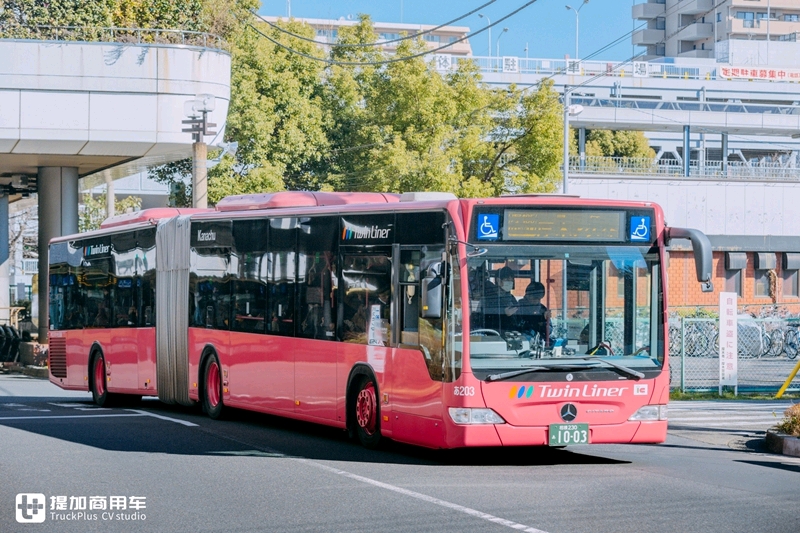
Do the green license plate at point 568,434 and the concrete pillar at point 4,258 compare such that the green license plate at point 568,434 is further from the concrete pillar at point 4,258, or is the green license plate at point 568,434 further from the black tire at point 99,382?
the concrete pillar at point 4,258

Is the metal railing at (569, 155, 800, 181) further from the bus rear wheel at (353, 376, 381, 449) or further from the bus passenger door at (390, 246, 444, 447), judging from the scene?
the bus passenger door at (390, 246, 444, 447)

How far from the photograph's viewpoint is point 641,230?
40.5 ft

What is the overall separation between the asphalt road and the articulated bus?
1.65ft

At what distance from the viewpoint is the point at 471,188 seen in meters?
42.8

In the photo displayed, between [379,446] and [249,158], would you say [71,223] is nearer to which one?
[249,158]

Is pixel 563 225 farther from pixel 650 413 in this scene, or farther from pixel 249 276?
pixel 249 276

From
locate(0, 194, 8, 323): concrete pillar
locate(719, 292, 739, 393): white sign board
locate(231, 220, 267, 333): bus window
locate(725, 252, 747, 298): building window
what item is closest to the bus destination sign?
locate(231, 220, 267, 333): bus window

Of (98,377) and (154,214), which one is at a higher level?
(154,214)

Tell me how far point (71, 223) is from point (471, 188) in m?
14.5

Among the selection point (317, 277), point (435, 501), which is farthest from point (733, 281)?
point (435, 501)

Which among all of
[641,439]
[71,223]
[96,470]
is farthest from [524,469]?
[71,223]

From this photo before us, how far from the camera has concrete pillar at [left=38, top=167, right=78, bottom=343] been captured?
116 ft

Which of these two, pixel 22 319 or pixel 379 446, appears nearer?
pixel 379 446

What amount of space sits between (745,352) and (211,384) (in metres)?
16.6
